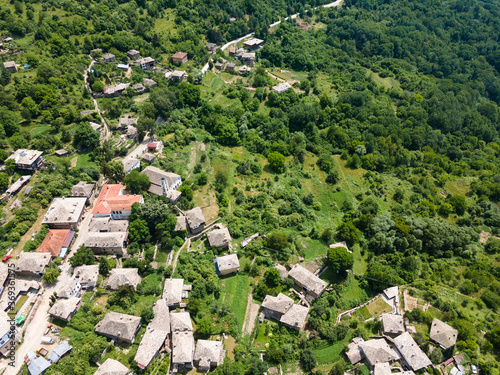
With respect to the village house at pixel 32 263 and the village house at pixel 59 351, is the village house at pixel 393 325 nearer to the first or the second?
the village house at pixel 59 351

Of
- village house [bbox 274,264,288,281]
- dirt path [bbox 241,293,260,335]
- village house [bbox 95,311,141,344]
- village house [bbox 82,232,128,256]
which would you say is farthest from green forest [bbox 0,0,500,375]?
village house [bbox 82,232,128,256]

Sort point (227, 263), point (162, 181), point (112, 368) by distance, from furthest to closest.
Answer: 1. point (162, 181)
2. point (227, 263)
3. point (112, 368)

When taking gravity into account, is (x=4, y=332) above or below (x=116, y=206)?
below

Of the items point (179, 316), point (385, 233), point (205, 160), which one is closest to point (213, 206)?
point (205, 160)

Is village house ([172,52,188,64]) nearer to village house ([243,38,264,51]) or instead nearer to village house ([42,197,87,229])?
village house ([243,38,264,51])

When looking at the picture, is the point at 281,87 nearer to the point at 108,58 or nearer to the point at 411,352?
the point at 108,58

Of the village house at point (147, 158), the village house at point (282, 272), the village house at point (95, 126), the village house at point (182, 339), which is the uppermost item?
the village house at point (95, 126)

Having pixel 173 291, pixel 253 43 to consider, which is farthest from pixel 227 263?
pixel 253 43

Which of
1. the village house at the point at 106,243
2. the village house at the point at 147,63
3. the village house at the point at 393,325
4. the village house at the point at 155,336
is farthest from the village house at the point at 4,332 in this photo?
the village house at the point at 147,63
